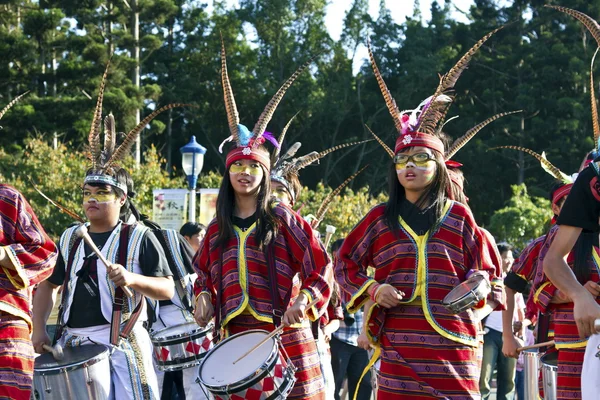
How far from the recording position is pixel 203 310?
5984 mm

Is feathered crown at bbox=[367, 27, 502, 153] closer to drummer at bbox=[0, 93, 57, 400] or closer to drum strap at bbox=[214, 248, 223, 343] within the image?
drum strap at bbox=[214, 248, 223, 343]

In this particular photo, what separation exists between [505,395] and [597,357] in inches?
237

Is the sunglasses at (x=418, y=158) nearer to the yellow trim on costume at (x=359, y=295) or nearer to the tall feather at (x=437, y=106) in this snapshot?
the tall feather at (x=437, y=106)

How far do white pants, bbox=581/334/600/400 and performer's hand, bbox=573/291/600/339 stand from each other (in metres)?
0.05

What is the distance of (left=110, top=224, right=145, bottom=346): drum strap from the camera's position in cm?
629

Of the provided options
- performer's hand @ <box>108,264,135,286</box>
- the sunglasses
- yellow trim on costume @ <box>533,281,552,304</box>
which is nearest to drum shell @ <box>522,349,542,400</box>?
yellow trim on costume @ <box>533,281,552,304</box>

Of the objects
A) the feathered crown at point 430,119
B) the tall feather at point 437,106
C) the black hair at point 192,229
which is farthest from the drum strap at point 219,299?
the black hair at point 192,229

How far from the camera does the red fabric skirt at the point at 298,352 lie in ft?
19.5

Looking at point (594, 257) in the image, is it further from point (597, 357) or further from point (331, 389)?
point (331, 389)

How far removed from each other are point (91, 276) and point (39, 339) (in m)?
0.49

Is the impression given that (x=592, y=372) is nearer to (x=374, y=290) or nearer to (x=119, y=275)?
(x=374, y=290)

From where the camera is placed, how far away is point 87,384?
5852 mm

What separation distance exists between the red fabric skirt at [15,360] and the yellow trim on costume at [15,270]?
184mm

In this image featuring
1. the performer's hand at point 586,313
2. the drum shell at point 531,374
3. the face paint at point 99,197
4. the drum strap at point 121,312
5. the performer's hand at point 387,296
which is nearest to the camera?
the performer's hand at point 586,313
